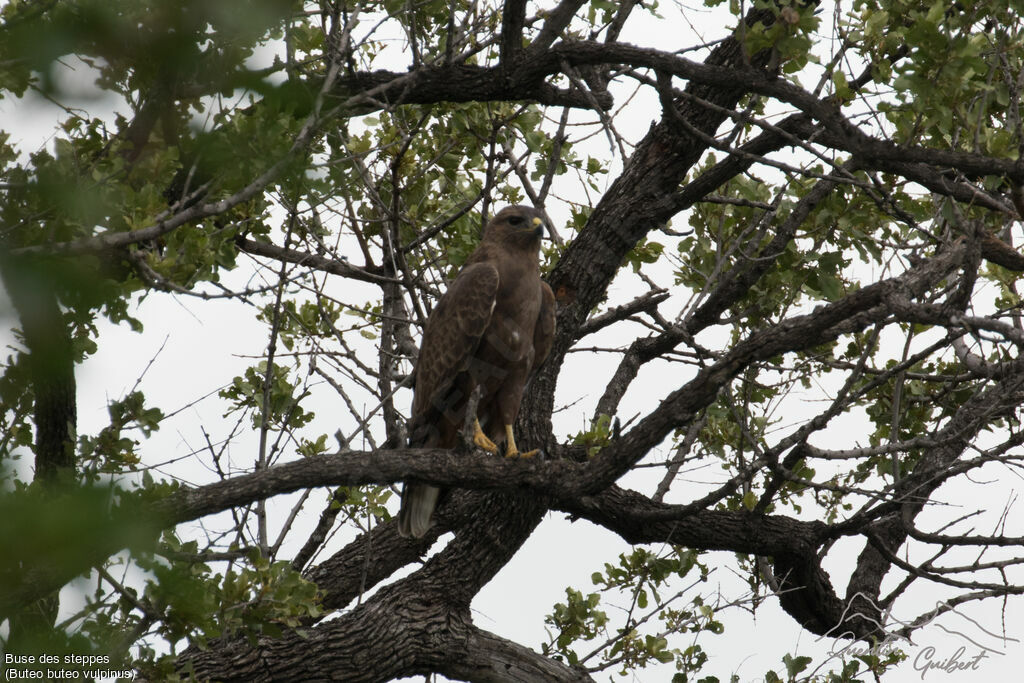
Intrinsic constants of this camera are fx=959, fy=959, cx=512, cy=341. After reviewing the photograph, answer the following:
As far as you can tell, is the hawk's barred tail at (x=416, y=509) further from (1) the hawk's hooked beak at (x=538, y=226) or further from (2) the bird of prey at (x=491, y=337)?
(1) the hawk's hooked beak at (x=538, y=226)

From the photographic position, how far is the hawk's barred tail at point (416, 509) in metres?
4.83

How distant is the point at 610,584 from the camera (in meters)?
5.41

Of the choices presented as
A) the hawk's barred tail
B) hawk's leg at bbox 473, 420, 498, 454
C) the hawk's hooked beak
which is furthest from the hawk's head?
the hawk's barred tail

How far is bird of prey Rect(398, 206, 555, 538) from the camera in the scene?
5129mm

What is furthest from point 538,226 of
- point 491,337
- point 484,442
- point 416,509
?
point 416,509

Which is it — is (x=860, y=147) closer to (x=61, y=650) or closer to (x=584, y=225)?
(x=584, y=225)

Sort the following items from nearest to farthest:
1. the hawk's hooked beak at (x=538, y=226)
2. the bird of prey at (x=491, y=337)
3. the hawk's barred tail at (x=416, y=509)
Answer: the hawk's barred tail at (x=416, y=509), the bird of prey at (x=491, y=337), the hawk's hooked beak at (x=538, y=226)

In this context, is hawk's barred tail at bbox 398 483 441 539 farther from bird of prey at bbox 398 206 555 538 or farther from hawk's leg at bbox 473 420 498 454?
hawk's leg at bbox 473 420 498 454

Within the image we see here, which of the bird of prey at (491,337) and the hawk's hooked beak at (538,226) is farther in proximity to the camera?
the hawk's hooked beak at (538,226)

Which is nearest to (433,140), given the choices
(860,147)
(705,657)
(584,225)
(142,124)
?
(584,225)

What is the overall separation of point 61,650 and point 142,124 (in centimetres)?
68

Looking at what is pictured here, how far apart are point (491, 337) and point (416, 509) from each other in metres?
1.01

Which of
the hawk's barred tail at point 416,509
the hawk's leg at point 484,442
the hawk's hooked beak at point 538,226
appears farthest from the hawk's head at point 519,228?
the hawk's barred tail at point 416,509

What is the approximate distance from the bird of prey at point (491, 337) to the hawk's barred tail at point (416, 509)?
0.18ft
